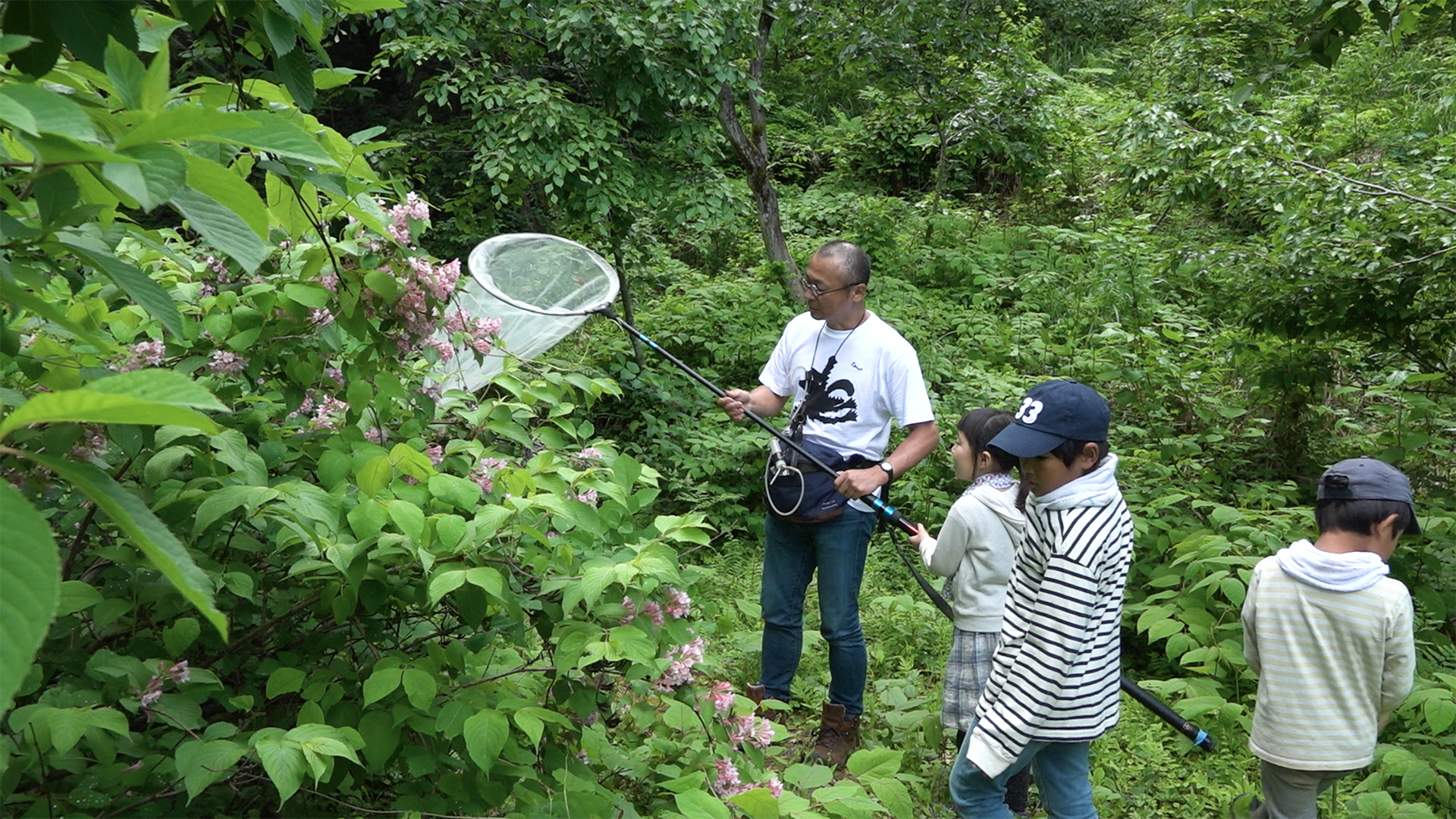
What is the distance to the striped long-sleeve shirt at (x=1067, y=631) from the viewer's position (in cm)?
246

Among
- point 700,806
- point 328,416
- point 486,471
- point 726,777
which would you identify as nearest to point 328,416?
point 328,416

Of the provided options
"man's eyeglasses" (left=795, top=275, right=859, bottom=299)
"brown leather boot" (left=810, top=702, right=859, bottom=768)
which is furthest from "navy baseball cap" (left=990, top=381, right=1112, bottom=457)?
"brown leather boot" (left=810, top=702, right=859, bottom=768)

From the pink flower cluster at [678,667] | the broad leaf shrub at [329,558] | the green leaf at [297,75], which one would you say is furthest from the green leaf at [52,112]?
the pink flower cluster at [678,667]

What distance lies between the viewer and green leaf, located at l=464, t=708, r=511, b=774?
1.83 metres

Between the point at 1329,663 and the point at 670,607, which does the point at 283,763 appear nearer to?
the point at 670,607

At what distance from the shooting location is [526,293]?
321 centimetres

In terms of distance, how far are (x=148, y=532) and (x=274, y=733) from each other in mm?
1041

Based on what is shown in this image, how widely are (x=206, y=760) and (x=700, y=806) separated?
828 millimetres

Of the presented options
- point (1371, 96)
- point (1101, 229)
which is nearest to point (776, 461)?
point (1101, 229)

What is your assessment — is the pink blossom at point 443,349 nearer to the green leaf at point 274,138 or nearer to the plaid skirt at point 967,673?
the green leaf at point 274,138

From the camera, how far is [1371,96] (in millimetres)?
10648

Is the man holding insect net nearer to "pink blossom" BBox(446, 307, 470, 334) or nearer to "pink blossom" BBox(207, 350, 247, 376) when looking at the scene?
"pink blossom" BBox(446, 307, 470, 334)

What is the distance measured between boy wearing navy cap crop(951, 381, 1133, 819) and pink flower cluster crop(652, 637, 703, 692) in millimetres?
746

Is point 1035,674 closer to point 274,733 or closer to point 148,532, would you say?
point 274,733
